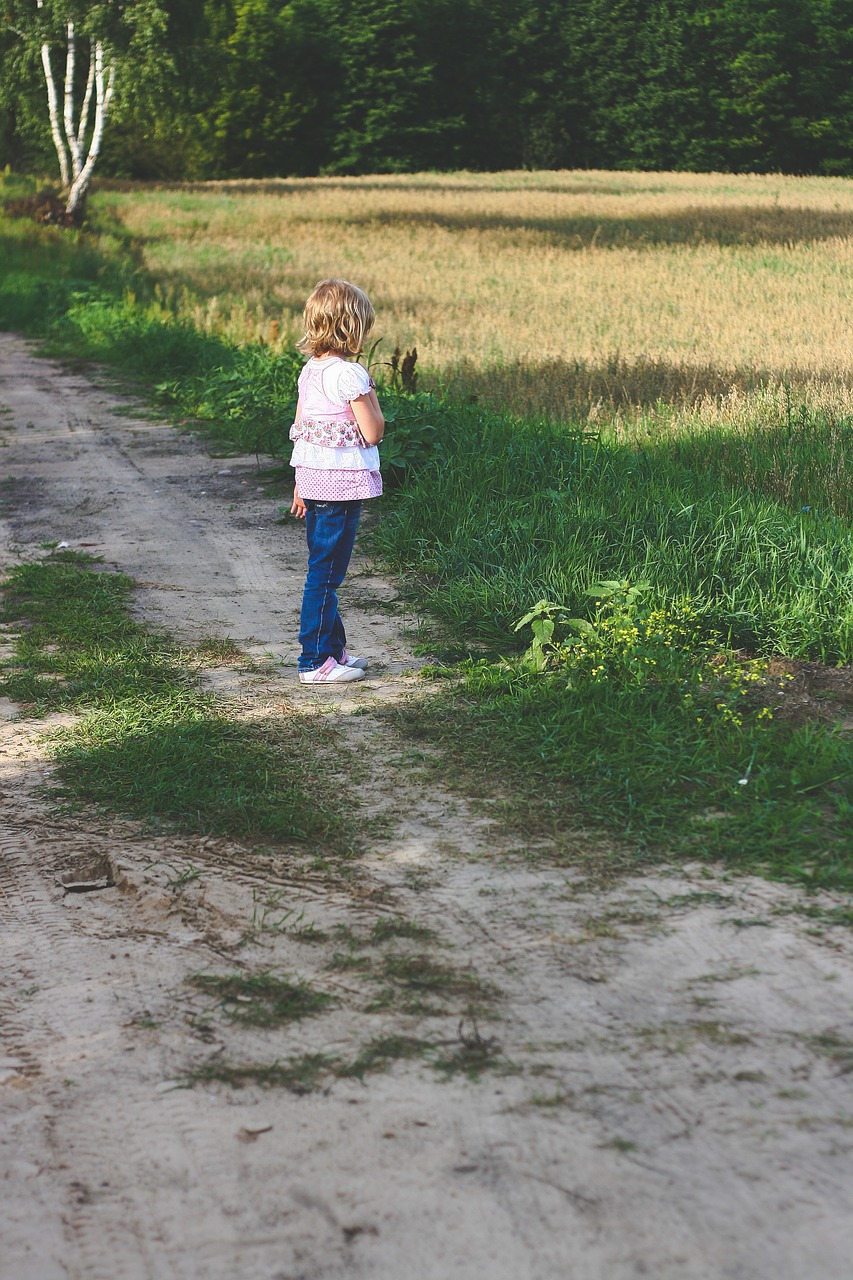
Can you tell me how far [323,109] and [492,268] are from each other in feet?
124

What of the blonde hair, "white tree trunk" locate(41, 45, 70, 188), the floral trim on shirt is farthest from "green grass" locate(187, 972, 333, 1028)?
"white tree trunk" locate(41, 45, 70, 188)

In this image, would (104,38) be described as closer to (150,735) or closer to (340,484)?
(340,484)

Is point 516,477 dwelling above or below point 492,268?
below

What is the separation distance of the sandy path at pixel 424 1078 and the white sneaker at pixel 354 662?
1067 millimetres

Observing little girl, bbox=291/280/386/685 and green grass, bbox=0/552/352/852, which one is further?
little girl, bbox=291/280/386/685

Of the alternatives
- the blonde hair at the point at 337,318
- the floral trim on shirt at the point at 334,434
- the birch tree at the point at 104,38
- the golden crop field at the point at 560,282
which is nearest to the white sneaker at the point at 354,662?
the floral trim on shirt at the point at 334,434

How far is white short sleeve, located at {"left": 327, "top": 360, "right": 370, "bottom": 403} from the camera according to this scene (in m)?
5.12

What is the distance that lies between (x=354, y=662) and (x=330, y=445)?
3.17 feet

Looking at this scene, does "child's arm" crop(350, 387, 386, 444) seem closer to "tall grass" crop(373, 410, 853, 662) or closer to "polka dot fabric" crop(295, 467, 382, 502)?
"polka dot fabric" crop(295, 467, 382, 502)

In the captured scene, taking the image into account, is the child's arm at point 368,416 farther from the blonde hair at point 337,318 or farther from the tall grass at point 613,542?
the tall grass at point 613,542

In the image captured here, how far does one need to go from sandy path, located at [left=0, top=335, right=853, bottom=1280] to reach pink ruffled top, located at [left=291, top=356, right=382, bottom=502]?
1.42 metres

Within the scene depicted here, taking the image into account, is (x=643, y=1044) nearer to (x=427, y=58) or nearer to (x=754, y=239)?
(x=754, y=239)

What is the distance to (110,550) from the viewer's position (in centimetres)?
736

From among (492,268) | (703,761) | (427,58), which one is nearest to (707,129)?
(427,58)
